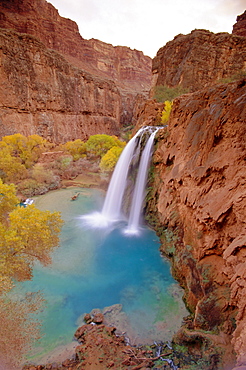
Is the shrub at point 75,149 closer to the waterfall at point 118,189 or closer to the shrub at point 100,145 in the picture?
the shrub at point 100,145

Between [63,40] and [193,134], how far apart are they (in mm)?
61648

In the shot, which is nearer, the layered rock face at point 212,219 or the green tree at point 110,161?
the layered rock face at point 212,219

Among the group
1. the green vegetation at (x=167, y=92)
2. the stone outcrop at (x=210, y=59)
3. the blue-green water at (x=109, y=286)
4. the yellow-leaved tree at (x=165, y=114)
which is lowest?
the blue-green water at (x=109, y=286)

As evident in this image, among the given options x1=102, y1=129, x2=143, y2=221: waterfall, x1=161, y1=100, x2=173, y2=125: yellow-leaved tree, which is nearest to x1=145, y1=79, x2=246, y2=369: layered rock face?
x1=102, y1=129, x2=143, y2=221: waterfall

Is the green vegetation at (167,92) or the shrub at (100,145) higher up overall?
the green vegetation at (167,92)

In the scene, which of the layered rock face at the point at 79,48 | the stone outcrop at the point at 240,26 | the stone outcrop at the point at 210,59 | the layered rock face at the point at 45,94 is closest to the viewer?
the stone outcrop at the point at 210,59

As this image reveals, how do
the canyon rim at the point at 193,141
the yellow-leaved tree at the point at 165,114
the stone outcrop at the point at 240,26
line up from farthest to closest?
the stone outcrop at the point at 240,26
the yellow-leaved tree at the point at 165,114
the canyon rim at the point at 193,141

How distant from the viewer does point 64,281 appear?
8375 mm

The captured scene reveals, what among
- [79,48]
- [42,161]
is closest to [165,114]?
[42,161]

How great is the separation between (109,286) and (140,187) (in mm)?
7795

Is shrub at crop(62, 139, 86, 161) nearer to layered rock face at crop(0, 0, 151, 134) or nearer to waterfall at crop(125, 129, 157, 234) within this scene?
waterfall at crop(125, 129, 157, 234)

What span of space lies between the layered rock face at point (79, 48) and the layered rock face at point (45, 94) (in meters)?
10.1

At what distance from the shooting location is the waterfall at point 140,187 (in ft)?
46.4

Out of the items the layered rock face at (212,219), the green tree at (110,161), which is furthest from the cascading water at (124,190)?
the layered rock face at (212,219)
